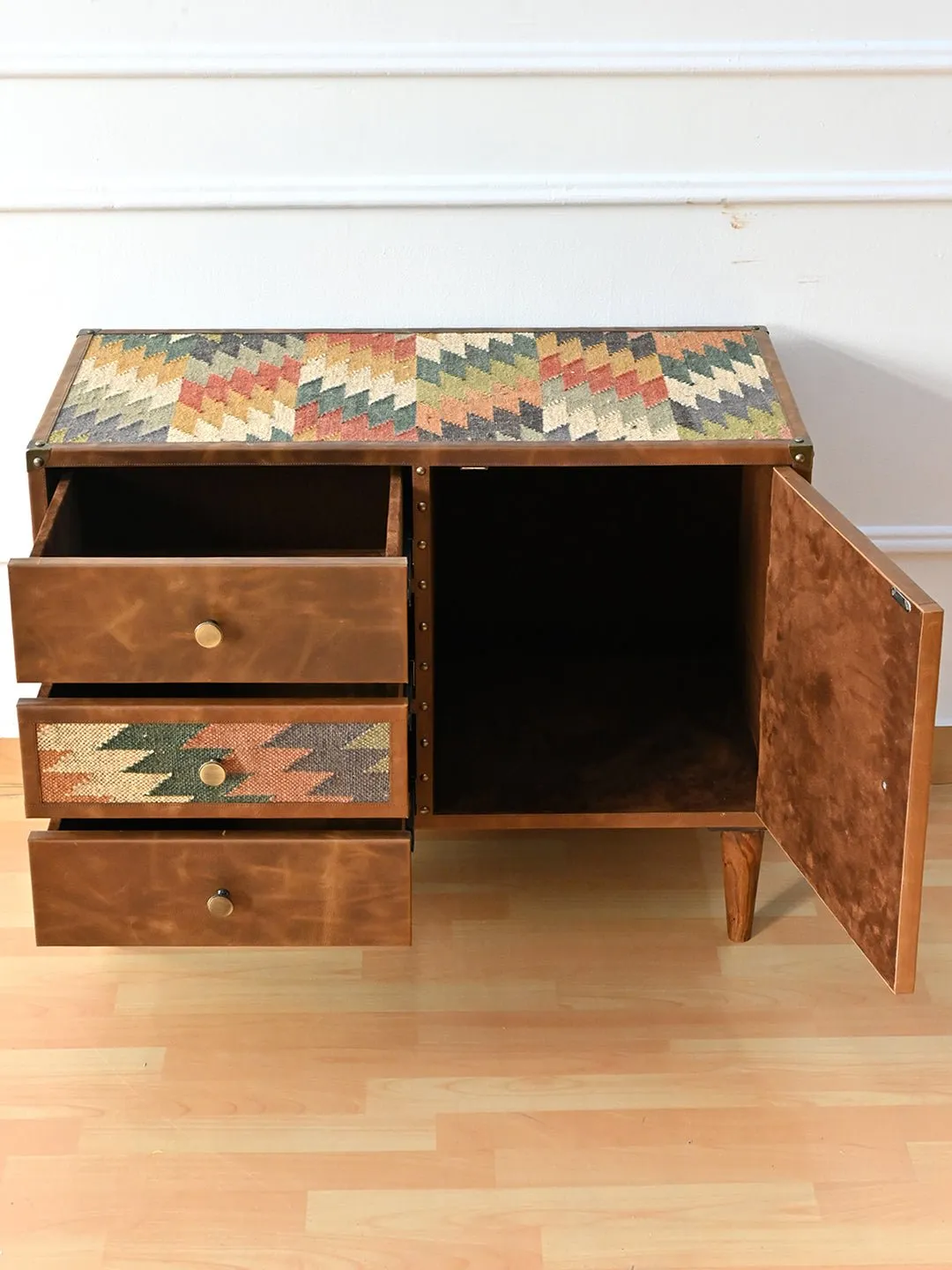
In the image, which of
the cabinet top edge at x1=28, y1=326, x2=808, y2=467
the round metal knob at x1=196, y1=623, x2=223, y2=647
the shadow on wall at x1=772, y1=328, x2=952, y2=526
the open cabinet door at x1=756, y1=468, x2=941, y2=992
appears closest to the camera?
the open cabinet door at x1=756, y1=468, x2=941, y2=992

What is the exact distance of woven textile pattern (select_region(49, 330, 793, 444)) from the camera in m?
1.52

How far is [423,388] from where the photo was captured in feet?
5.20

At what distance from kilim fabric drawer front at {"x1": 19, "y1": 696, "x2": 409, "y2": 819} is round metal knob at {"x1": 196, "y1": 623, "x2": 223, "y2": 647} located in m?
0.07

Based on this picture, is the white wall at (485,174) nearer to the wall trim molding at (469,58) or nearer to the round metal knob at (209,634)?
the wall trim molding at (469,58)

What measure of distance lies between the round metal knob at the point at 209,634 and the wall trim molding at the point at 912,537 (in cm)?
90

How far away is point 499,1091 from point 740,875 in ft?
1.24

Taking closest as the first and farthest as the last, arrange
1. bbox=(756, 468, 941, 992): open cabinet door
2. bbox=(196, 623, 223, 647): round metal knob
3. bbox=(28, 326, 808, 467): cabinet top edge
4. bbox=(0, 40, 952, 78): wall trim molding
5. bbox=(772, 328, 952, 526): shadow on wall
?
bbox=(756, 468, 941, 992): open cabinet door < bbox=(196, 623, 223, 647): round metal knob < bbox=(28, 326, 808, 467): cabinet top edge < bbox=(0, 40, 952, 78): wall trim molding < bbox=(772, 328, 952, 526): shadow on wall

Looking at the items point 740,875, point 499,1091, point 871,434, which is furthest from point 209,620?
point 871,434

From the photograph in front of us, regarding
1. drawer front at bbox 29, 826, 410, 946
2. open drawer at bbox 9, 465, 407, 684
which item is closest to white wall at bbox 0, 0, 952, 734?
open drawer at bbox 9, 465, 407, 684

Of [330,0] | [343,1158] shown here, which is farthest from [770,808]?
[330,0]

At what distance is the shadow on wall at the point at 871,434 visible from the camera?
1.81 m

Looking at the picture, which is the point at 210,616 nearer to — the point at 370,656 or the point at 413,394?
the point at 370,656

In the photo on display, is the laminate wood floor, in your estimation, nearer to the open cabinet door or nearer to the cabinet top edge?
the open cabinet door

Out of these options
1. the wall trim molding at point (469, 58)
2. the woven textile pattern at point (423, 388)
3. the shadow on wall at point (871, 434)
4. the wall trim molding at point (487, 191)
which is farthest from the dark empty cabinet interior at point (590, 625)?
the wall trim molding at point (469, 58)
